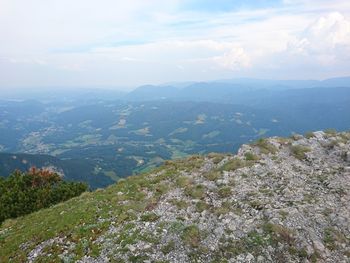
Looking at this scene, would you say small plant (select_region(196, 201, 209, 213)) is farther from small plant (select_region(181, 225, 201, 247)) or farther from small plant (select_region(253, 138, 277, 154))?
small plant (select_region(253, 138, 277, 154))

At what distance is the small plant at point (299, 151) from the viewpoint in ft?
96.7

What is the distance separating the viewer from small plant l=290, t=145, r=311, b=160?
29.5 metres

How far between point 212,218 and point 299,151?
13.4 m

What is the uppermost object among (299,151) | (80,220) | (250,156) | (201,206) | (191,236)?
(299,151)

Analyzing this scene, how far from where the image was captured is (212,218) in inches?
818

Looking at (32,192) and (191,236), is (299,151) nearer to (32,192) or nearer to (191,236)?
(191,236)

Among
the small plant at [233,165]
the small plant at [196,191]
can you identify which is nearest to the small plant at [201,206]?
the small plant at [196,191]

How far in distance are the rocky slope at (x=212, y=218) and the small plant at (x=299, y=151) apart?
91mm

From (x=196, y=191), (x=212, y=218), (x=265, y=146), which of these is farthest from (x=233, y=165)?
(x=212, y=218)

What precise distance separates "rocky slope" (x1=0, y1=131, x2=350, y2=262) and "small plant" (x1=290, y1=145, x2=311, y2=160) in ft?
0.30

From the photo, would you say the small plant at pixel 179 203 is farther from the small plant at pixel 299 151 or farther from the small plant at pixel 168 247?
the small plant at pixel 299 151

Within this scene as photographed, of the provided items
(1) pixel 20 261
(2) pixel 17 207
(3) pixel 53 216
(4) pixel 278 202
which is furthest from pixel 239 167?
(2) pixel 17 207

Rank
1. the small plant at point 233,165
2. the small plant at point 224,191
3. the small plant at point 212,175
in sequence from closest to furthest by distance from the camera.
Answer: the small plant at point 224,191
the small plant at point 212,175
the small plant at point 233,165

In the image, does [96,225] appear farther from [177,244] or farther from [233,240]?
[233,240]
